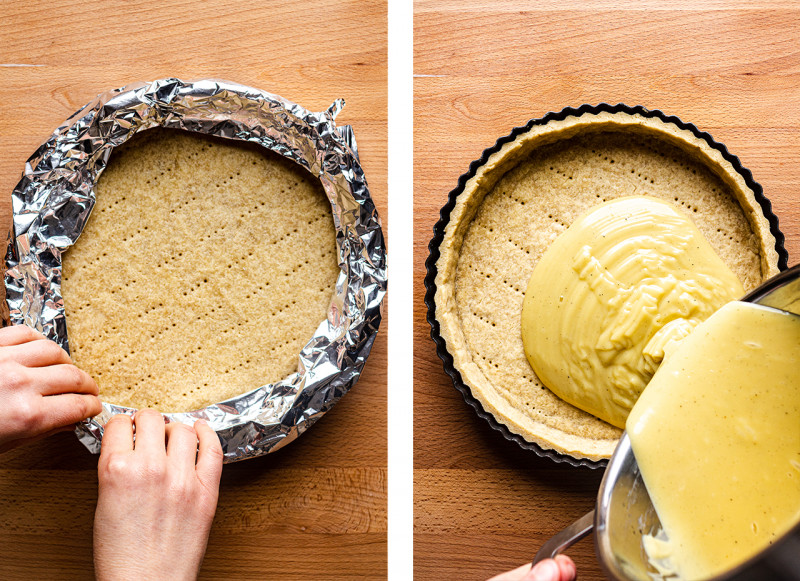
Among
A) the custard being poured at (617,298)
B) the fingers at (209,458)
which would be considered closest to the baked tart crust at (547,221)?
the custard being poured at (617,298)

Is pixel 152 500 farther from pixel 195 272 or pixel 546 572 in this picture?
pixel 546 572

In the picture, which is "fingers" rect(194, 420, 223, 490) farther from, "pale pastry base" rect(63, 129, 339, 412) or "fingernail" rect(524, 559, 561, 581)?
"fingernail" rect(524, 559, 561, 581)

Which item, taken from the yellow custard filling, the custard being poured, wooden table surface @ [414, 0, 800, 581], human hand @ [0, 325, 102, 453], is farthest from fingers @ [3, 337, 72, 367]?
the yellow custard filling

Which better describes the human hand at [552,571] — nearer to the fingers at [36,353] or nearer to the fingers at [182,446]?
the fingers at [182,446]

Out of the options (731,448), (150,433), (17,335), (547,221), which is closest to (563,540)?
(731,448)

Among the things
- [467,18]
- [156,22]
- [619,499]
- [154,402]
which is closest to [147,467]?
[154,402]

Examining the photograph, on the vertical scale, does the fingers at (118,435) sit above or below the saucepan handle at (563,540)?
below
